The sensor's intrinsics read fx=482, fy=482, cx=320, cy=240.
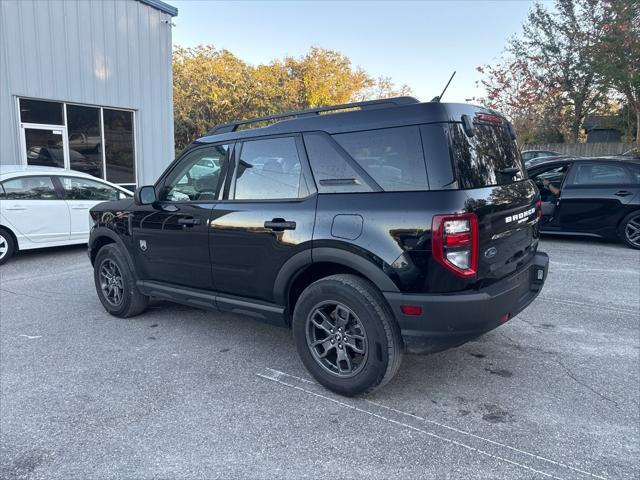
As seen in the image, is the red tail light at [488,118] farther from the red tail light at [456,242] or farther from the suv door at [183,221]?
the suv door at [183,221]

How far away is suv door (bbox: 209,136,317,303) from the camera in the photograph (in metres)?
3.50

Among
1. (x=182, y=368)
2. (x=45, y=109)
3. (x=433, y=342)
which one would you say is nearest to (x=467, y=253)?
(x=433, y=342)

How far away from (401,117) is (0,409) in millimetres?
3319

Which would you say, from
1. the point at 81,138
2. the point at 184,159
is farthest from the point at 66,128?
the point at 184,159

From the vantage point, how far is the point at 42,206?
8.02 metres

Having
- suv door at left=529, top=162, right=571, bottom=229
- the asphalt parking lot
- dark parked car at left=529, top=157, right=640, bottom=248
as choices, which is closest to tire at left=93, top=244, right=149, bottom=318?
the asphalt parking lot

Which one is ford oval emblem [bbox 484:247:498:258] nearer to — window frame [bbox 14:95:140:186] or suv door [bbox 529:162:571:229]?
suv door [bbox 529:162:571:229]

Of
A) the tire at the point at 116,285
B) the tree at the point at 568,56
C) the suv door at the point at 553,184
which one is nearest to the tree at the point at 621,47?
the tree at the point at 568,56

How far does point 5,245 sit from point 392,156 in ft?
23.5

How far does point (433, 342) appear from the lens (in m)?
3.02

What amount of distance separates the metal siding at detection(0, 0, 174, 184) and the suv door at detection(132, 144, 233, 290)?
338 inches

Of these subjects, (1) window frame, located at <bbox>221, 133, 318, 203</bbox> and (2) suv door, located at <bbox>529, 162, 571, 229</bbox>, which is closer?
(1) window frame, located at <bbox>221, 133, 318, 203</bbox>

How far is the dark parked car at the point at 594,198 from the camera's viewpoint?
8.26m

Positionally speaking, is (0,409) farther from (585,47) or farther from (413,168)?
(585,47)
